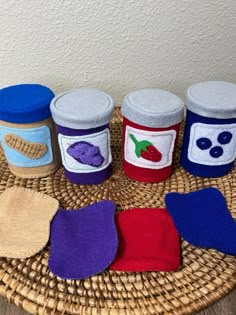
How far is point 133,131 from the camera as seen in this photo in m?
0.46

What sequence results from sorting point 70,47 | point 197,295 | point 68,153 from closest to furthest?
point 197,295
point 68,153
point 70,47

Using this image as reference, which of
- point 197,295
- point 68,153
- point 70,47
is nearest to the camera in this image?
point 197,295

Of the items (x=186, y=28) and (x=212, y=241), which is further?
(x=186, y=28)

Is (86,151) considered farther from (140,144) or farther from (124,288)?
(124,288)

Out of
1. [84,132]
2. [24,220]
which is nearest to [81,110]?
[84,132]

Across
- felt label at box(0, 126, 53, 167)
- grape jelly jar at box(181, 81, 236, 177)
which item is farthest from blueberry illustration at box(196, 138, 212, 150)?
felt label at box(0, 126, 53, 167)

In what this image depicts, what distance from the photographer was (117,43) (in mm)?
565

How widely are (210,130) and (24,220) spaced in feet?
0.87

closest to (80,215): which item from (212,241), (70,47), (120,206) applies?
(120,206)

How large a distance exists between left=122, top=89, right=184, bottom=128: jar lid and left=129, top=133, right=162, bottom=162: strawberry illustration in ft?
0.09

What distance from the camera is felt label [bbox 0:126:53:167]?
47cm

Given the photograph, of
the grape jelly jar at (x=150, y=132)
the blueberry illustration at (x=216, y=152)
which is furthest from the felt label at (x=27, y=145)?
the blueberry illustration at (x=216, y=152)

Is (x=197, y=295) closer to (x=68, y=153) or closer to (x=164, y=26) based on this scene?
(x=68, y=153)

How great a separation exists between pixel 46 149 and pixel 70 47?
185 millimetres
